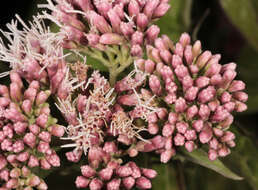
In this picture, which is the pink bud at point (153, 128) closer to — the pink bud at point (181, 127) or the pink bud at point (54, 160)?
the pink bud at point (181, 127)

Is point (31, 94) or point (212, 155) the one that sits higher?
point (31, 94)

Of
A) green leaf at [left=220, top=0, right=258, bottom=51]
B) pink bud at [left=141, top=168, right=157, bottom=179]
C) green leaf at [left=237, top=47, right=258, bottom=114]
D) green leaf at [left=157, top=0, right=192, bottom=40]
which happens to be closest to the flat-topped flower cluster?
pink bud at [left=141, top=168, right=157, bottom=179]

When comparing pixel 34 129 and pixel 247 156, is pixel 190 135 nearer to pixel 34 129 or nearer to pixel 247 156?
pixel 247 156

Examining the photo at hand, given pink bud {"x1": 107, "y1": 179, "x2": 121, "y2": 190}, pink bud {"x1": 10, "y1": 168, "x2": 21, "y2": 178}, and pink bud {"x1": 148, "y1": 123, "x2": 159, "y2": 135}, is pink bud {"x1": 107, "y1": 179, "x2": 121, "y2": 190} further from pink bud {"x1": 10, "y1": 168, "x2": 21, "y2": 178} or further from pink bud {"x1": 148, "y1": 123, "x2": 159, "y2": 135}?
pink bud {"x1": 10, "y1": 168, "x2": 21, "y2": 178}

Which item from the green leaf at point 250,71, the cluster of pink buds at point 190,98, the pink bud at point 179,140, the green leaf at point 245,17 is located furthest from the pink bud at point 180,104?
the green leaf at point 250,71

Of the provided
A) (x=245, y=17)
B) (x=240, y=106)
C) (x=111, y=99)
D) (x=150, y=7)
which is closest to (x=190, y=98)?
(x=240, y=106)
